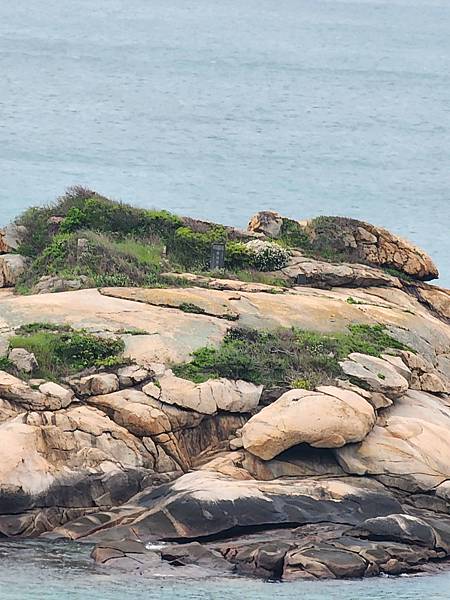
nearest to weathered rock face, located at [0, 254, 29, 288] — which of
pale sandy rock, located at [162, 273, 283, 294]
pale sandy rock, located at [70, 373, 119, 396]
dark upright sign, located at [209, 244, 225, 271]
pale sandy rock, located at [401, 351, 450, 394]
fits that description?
pale sandy rock, located at [162, 273, 283, 294]

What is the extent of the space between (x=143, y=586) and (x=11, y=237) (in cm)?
1560

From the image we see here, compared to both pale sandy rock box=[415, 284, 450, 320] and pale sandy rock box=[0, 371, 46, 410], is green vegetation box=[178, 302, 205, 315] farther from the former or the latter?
pale sandy rock box=[415, 284, 450, 320]

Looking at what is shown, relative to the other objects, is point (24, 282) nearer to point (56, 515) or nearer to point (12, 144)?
point (56, 515)

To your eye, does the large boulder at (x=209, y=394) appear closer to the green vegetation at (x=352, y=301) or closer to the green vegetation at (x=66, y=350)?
the green vegetation at (x=66, y=350)

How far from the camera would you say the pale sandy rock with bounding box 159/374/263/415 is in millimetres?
Result: 31766

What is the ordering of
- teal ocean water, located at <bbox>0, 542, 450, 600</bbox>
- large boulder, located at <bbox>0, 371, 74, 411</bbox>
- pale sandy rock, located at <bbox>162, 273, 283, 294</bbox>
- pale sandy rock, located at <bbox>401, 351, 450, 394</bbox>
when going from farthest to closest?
pale sandy rock, located at <bbox>162, 273, 283, 294</bbox>, pale sandy rock, located at <bbox>401, 351, 450, 394</bbox>, large boulder, located at <bbox>0, 371, 74, 411</bbox>, teal ocean water, located at <bbox>0, 542, 450, 600</bbox>

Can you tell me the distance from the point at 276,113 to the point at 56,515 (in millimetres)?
64943

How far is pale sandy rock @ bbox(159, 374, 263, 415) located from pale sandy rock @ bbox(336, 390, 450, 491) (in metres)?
2.17

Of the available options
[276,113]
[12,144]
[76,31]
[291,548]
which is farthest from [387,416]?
[76,31]

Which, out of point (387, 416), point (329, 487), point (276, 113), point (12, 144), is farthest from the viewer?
point (276, 113)

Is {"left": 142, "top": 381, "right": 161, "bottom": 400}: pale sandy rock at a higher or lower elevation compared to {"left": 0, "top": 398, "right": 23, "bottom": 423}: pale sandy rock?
higher

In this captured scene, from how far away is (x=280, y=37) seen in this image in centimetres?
12681

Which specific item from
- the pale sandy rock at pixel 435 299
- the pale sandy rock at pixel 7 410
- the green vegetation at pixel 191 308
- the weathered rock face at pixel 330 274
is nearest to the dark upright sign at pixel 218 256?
the weathered rock face at pixel 330 274

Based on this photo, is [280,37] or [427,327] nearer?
[427,327]
